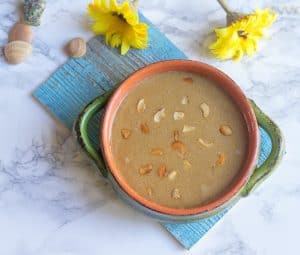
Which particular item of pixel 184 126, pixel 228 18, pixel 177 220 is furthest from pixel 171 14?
pixel 177 220

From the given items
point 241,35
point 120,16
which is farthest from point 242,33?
point 120,16

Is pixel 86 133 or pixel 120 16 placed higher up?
pixel 120 16

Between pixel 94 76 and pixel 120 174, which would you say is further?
pixel 94 76

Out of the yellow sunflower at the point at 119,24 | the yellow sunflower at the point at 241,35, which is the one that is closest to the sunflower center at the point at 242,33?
the yellow sunflower at the point at 241,35

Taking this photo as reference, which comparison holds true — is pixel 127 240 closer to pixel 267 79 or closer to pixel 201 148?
pixel 201 148

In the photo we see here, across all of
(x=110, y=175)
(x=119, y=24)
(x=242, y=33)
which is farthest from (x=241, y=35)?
(x=110, y=175)

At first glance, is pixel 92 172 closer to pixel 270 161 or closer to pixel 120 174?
pixel 120 174
